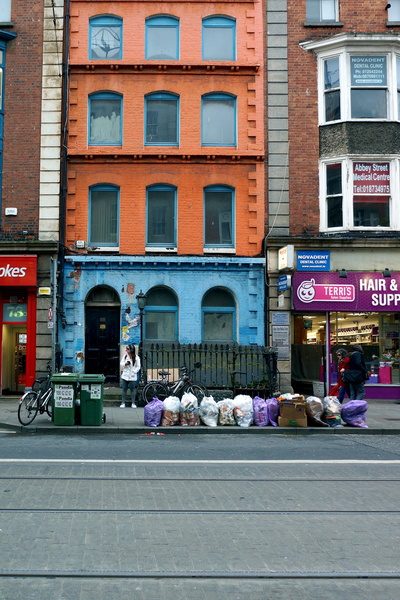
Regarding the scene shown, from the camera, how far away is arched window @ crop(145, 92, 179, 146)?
66.1 ft

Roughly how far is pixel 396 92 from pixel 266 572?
17762mm

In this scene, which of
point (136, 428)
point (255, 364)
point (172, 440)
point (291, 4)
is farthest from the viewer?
point (291, 4)

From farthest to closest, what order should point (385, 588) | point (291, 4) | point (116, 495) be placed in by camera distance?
1. point (291, 4)
2. point (116, 495)
3. point (385, 588)

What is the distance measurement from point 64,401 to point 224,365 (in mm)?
5514

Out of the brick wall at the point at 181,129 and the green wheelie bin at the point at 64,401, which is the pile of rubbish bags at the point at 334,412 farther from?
the brick wall at the point at 181,129

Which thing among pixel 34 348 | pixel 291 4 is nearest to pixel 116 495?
pixel 34 348

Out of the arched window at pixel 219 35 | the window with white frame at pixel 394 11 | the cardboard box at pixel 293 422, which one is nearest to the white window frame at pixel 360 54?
the window with white frame at pixel 394 11

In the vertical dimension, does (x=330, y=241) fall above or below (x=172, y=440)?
above

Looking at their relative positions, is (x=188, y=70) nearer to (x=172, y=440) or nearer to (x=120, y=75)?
(x=120, y=75)

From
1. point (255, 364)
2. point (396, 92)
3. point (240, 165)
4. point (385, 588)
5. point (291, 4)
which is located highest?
point (291, 4)

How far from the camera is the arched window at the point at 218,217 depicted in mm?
19969

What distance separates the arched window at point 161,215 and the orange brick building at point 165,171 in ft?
0.12

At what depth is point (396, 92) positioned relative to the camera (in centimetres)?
1964

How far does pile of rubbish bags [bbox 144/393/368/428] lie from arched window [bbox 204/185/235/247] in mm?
7304
